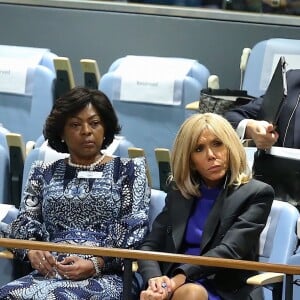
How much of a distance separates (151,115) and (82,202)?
112 cm

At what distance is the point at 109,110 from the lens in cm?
362

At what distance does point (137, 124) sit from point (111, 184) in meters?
1.06

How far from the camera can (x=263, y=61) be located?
4.66 meters

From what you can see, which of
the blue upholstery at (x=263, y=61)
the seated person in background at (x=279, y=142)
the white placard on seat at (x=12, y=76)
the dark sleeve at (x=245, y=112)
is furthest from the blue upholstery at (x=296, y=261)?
the white placard on seat at (x=12, y=76)

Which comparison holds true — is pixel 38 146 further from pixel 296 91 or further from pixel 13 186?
pixel 296 91

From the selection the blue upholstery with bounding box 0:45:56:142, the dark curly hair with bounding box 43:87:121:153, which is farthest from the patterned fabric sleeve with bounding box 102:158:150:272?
the blue upholstery with bounding box 0:45:56:142

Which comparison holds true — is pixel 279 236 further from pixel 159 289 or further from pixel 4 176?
pixel 4 176

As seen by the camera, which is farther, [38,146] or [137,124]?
[137,124]

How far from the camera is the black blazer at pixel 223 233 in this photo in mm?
3143

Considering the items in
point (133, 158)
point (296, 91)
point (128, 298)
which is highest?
point (296, 91)

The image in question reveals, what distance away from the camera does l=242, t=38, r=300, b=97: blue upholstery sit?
4641mm

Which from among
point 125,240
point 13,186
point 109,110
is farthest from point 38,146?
point 125,240

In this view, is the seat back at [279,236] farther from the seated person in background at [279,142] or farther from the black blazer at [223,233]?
the seated person in background at [279,142]

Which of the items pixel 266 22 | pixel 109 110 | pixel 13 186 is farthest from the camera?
pixel 266 22
